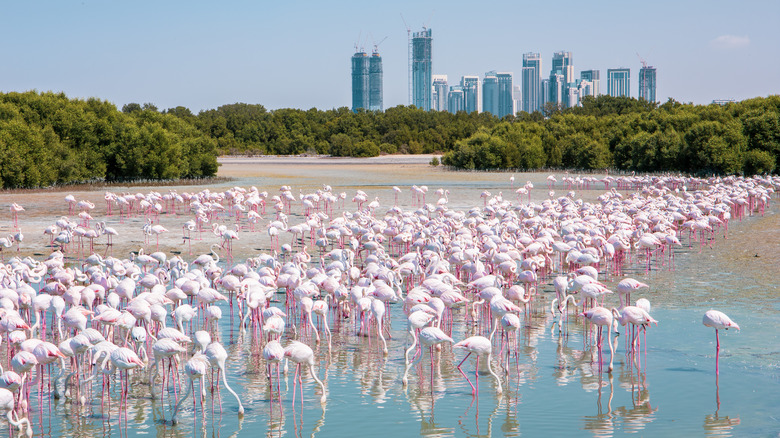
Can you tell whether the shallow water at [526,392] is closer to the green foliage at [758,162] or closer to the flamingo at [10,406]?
the flamingo at [10,406]

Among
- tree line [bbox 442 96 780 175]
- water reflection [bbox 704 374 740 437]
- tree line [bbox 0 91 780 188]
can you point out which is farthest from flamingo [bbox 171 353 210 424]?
tree line [bbox 442 96 780 175]

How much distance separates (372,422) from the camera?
8.66 m

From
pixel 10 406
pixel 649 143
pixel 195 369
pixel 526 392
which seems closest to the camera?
pixel 10 406

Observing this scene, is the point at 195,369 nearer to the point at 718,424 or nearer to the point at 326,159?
the point at 718,424

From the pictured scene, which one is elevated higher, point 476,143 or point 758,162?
point 476,143

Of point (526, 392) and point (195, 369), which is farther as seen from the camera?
point (526, 392)

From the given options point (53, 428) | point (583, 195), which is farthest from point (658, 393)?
point (583, 195)

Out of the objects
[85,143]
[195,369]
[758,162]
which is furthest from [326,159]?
[195,369]

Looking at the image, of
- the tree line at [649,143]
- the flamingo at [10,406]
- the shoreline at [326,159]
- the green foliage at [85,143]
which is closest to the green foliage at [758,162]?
the tree line at [649,143]

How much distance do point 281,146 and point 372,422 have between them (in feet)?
350

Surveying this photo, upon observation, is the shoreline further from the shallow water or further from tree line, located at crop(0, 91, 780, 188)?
the shallow water

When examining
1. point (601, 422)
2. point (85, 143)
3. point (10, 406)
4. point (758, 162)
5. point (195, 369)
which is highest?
point (85, 143)

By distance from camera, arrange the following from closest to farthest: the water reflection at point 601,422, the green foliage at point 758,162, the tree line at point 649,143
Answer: the water reflection at point 601,422 → the green foliage at point 758,162 → the tree line at point 649,143

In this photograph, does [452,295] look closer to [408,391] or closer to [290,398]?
[408,391]
